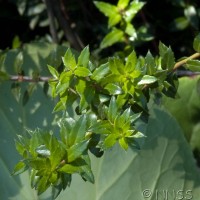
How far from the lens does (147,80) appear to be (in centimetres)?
101

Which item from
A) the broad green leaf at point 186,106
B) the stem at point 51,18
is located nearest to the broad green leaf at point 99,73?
the broad green leaf at point 186,106

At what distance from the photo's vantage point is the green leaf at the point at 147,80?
1005 mm

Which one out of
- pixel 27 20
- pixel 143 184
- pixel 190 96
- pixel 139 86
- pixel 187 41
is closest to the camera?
pixel 139 86

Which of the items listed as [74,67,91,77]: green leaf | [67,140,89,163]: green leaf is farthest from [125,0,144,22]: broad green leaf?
[67,140,89,163]: green leaf

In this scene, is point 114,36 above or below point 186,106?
above

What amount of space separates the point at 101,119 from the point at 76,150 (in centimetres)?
13

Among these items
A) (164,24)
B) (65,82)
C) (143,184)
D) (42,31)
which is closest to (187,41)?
(164,24)

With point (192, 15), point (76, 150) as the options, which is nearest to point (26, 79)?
point (76, 150)

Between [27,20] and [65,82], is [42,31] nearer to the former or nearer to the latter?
[27,20]

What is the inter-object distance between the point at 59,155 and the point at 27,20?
1.07m

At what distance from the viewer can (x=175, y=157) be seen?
127 centimetres

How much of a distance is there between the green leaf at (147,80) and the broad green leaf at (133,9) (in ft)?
1.25

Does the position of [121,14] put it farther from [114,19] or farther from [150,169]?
Result: [150,169]

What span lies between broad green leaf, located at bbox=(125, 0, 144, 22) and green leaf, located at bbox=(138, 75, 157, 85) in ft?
1.25
